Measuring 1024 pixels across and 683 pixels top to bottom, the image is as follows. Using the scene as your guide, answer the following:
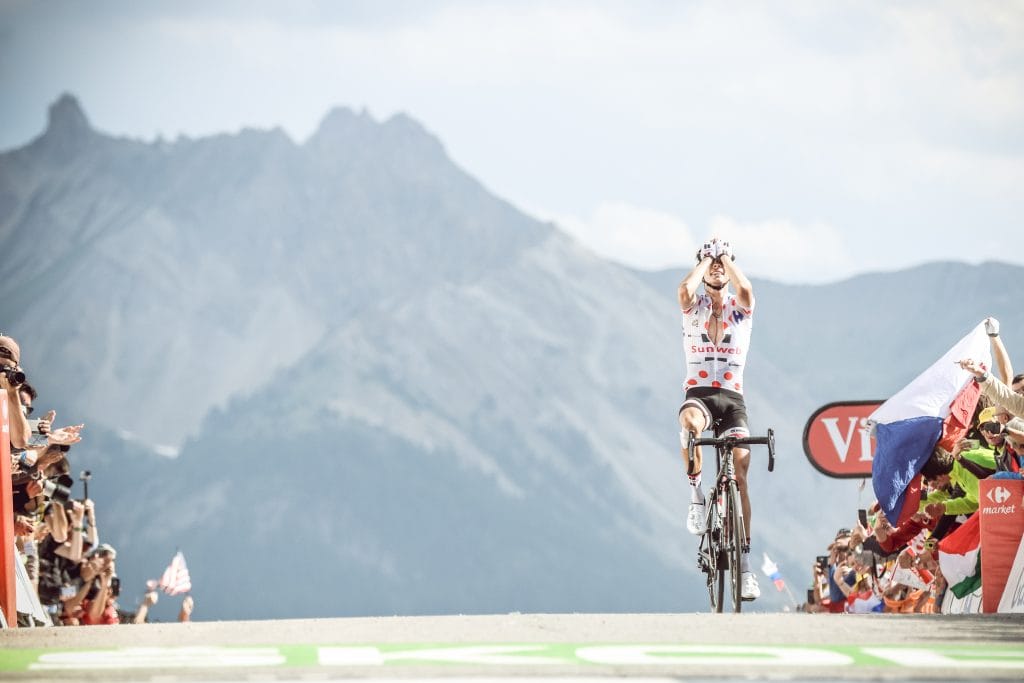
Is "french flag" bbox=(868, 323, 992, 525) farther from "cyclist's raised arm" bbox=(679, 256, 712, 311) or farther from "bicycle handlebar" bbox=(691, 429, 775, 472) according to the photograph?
"cyclist's raised arm" bbox=(679, 256, 712, 311)

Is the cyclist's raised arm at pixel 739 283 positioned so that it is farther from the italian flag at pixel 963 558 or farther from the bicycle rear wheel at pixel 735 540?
the italian flag at pixel 963 558

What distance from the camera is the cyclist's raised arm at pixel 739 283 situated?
11.8m

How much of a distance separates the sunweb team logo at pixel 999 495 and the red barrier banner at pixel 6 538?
255 inches

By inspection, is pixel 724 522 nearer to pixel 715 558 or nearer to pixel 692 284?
pixel 715 558

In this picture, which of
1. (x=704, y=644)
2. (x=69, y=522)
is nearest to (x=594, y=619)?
(x=704, y=644)

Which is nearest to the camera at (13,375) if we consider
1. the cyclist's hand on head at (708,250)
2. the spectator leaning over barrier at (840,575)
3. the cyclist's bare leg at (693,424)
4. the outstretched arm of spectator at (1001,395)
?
the cyclist's bare leg at (693,424)

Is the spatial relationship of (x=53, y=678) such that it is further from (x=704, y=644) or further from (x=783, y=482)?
(x=783, y=482)

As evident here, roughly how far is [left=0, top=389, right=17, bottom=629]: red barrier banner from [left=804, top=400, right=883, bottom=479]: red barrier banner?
1101 centimetres

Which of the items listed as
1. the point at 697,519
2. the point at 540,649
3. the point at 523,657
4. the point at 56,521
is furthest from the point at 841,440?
the point at 523,657

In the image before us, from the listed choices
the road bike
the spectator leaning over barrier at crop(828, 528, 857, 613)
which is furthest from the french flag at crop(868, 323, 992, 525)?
the spectator leaning over barrier at crop(828, 528, 857, 613)

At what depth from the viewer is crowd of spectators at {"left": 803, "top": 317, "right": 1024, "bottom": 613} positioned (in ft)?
41.4

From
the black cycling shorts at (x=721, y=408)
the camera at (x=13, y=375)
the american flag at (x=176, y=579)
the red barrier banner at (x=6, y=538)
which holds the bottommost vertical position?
the red barrier banner at (x=6, y=538)

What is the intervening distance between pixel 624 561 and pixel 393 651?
586ft

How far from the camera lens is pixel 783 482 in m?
199
